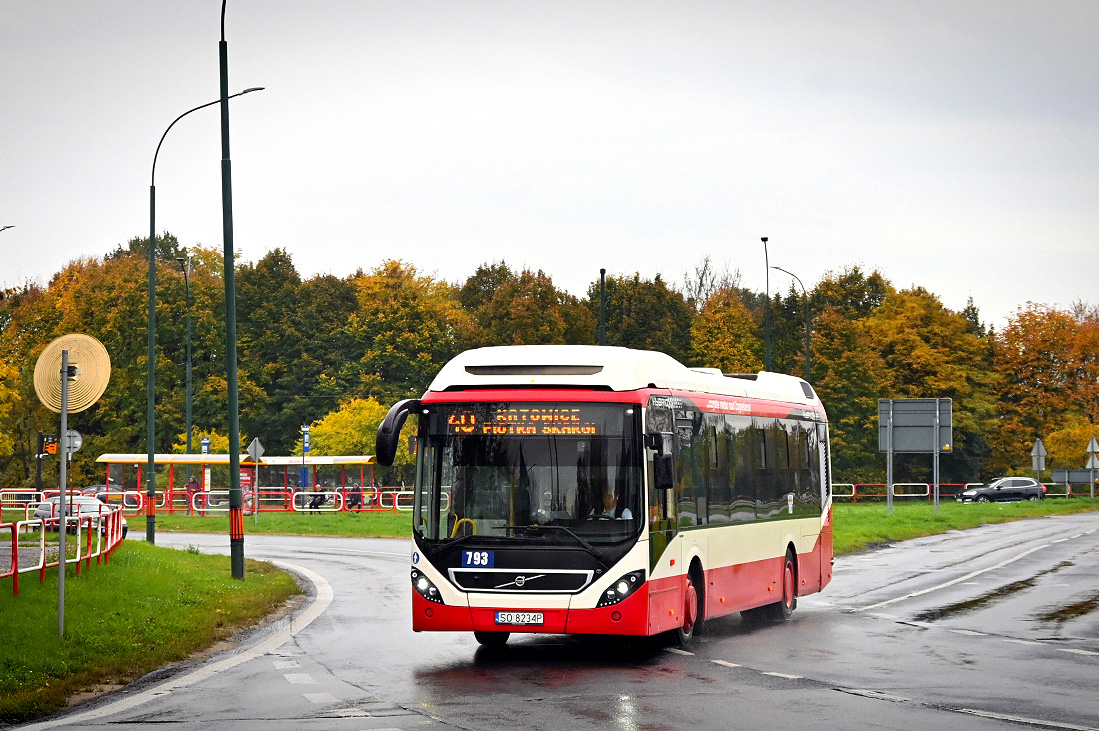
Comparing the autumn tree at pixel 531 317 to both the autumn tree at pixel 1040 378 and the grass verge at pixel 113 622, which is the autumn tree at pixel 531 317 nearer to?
the autumn tree at pixel 1040 378

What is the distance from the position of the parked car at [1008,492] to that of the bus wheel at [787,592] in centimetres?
5656

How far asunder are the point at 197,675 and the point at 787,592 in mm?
8688

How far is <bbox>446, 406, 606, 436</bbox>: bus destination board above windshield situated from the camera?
1496 centimetres

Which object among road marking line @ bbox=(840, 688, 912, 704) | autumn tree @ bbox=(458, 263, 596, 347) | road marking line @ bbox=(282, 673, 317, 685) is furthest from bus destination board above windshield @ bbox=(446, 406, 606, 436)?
autumn tree @ bbox=(458, 263, 596, 347)

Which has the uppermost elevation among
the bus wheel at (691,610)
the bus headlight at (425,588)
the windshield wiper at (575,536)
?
the windshield wiper at (575,536)

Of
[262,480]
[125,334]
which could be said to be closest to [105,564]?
[262,480]

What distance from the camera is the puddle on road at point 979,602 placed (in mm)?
19703

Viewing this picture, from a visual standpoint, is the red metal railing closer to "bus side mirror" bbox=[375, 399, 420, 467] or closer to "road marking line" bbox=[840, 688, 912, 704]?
"bus side mirror" bbox=[375, 399, 420, 467]

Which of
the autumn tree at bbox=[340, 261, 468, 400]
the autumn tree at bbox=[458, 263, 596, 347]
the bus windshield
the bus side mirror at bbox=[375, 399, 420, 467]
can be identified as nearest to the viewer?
the bus side mirror at bbox=[375, 399, 420, 467]

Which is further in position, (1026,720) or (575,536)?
Result: (575,536)

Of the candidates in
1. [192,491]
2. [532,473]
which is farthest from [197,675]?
[192,491]

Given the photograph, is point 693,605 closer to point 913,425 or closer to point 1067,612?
point 1067,612

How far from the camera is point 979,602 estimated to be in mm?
21812

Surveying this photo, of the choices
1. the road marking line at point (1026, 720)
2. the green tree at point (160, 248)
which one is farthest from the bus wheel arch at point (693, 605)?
the green tree at point (160, 248)
